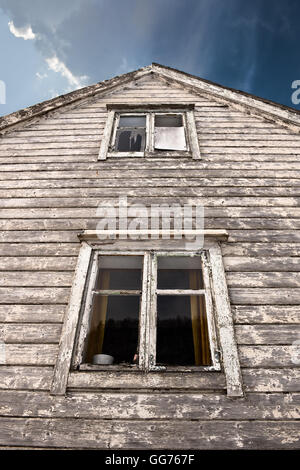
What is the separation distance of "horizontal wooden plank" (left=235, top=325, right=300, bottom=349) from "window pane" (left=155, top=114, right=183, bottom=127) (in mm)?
4141

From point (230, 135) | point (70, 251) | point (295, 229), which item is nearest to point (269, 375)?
point (295, 229)

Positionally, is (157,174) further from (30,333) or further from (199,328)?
(30,333)

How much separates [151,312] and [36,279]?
1.38 meters

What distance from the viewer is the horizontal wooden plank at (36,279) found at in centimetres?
306

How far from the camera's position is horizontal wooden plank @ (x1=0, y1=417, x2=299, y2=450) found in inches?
82.7

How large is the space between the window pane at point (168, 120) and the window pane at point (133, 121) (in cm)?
29

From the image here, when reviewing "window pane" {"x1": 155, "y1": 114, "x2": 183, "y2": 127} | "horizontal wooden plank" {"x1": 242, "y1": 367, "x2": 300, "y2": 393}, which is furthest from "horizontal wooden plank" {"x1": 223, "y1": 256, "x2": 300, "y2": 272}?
"window pane" {"x1": 155, "y1": 114, "x2": 183, "y2": 127}

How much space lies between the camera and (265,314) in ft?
9.18

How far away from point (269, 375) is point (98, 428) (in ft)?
5.06

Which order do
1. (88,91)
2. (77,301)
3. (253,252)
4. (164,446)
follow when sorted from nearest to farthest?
1. (164,446)
2. (77,301)
3. (253,252)
4. (88,91)

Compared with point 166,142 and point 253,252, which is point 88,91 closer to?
point 166,142

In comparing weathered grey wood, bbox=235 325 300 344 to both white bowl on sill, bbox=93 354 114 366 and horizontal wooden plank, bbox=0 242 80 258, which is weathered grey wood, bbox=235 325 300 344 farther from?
horizontal wooden plank, bbox=0 242 80 258

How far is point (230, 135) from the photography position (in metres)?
4.81

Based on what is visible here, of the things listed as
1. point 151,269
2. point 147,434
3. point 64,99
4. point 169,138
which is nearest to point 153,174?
point 169,138
